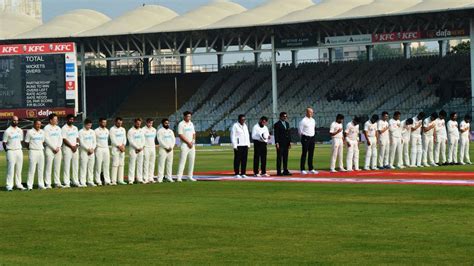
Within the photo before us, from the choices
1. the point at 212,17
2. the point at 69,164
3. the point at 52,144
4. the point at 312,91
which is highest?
the point at 212,17

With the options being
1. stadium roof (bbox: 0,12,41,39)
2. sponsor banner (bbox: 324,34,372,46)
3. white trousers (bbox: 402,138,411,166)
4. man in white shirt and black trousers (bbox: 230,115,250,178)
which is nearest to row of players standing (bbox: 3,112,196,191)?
man in white shirt and black trousers (bbox: 230,115,250,178)

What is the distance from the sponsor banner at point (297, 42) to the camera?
239ft

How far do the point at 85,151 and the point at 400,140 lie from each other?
9748 mm

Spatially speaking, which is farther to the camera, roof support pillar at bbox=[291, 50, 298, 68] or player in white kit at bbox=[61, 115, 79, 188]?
roof support pillar at bbox=[291, 50, 298, 68]

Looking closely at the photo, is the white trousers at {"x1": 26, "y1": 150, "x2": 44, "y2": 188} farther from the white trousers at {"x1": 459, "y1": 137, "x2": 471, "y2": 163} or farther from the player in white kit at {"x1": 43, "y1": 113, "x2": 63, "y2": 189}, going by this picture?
the white trousers at {"x1": 459, "y1": 137, "x2": 471, "y2": 163}

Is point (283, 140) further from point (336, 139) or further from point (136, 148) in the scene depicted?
point (136, 148)

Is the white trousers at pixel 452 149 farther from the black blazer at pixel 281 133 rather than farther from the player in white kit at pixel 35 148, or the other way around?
the player in white kit at pixel 35 148

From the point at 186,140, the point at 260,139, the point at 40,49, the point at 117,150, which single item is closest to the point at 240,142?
the point at 260,139

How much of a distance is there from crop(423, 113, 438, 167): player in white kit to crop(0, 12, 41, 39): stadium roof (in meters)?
52.9

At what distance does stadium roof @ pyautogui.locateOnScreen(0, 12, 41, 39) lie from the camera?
83.0 m

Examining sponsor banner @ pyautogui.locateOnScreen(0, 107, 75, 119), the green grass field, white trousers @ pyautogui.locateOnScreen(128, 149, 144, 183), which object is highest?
sponsor banner @ pyautogui.locateOnScreen(0, 107, 75, 119)

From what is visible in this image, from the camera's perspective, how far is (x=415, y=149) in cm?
3312

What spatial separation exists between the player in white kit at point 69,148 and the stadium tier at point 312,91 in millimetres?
41861

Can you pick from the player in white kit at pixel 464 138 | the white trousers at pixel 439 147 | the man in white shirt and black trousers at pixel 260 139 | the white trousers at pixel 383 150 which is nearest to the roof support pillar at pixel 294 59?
the player in white kit at pixel 464 138
